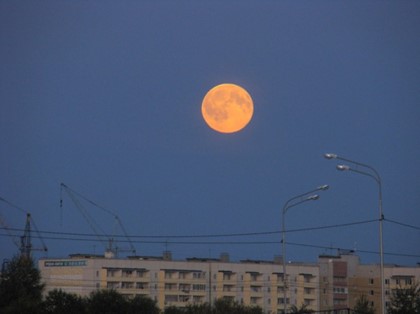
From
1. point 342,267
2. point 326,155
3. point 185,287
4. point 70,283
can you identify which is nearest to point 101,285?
point 70,283

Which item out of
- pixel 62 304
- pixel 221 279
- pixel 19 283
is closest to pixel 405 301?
pixel 62 304

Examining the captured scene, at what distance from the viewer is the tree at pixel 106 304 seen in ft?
245

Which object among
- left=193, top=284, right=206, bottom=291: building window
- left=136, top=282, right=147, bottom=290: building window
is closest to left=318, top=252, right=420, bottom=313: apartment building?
left=193, top=284, right=206, bottom=291: building window

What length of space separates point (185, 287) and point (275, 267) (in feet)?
49.5

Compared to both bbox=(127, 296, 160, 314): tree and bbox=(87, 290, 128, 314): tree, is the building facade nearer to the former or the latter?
bbox=(127, 296, 160, 314): tree

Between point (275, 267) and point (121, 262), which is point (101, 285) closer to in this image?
point (121, 262)

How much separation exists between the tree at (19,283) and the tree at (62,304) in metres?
2.01

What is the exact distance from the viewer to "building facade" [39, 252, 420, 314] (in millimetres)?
132125

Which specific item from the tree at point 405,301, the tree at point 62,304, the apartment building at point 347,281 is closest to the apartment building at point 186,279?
the apartment building at point 347,281

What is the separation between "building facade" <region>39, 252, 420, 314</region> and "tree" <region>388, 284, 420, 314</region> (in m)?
64.5

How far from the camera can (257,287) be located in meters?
141

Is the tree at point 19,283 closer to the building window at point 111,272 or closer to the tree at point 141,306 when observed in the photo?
the tree at point 141,306

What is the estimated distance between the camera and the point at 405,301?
61.6 m

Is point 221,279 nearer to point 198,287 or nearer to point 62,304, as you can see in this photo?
point 198,287
